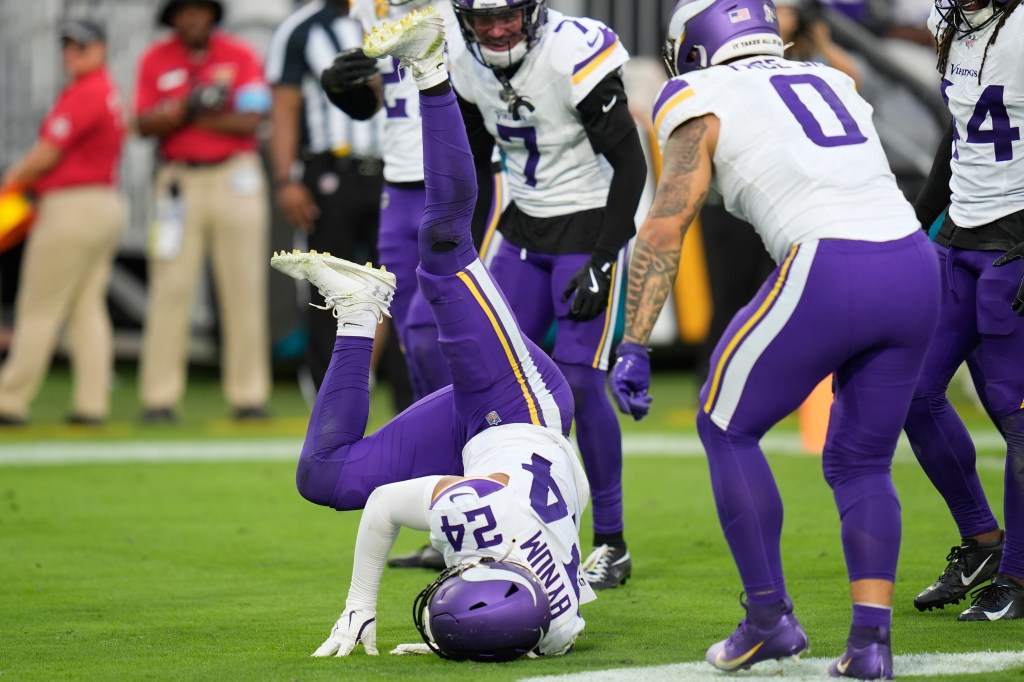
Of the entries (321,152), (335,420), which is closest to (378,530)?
(335,420)

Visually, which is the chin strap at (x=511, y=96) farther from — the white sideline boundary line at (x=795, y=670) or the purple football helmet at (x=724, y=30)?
the white sideline boundary line at (x=795, y=670)

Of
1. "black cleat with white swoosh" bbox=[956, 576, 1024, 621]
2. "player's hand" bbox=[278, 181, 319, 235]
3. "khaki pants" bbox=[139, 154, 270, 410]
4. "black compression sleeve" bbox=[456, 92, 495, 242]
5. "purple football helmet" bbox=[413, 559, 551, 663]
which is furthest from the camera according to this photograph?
"khaki pants" bbox=[139, 154, 270, 410]

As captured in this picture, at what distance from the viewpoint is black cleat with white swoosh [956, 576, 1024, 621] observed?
14.8 ft

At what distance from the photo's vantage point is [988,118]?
4.55 m

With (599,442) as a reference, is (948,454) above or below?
above

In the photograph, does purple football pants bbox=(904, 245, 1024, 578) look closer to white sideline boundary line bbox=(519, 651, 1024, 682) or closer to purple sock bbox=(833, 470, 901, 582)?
white sideline boundary line bbox=(519, 651, 1024, 682)

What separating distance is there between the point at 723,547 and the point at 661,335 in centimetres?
584

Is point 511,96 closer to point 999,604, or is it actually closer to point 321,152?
point 999,604

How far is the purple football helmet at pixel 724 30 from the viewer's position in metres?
3.91

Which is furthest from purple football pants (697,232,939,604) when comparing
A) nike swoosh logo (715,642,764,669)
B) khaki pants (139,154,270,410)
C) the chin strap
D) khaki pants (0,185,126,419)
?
khaki pants (0,185,126,419)

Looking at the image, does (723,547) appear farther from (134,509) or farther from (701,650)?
(134,509)

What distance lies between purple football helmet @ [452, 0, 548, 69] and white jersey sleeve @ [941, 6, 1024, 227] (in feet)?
4.23

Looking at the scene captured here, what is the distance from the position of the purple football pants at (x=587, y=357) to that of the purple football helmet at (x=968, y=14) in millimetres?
1293

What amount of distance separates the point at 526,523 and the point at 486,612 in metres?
0.27
